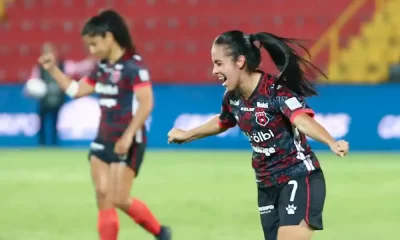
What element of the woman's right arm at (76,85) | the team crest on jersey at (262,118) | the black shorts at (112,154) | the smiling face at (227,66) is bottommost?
the black shorts at (112,154)

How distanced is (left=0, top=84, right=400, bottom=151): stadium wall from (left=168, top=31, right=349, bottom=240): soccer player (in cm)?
1072

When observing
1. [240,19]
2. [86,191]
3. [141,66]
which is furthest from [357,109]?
[141,66]

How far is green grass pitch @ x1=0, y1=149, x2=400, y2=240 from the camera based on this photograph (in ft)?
27.3

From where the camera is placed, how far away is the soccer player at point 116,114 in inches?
276

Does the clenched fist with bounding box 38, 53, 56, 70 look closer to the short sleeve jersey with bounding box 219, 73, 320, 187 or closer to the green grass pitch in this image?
the green grass pitch

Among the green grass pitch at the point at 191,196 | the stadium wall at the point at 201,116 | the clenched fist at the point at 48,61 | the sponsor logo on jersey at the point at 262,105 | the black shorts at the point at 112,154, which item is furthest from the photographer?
the stadium wall at the point at 201,116

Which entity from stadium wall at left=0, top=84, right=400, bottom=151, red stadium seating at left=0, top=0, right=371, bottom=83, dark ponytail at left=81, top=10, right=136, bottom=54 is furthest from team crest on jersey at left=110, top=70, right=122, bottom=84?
red stadium seating at left=0, top=0, right=371, bottom=83

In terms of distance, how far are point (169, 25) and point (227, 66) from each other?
15445mm

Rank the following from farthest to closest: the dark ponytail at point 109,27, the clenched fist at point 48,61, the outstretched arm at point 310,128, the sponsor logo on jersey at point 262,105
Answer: the clenched fist at point 48,61, the dark ponytail at point 109,27, the sponsor logo on jersey at point 262,105, the outstretched arm at point 310,128

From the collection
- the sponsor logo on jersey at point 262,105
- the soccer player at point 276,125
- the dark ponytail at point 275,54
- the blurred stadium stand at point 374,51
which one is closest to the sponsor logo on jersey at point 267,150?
the soccer player at point 276,125

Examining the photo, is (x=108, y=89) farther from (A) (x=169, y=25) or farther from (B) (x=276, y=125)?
(A) (x=169, y=25)

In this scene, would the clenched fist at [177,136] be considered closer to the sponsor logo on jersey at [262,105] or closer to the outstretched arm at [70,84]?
the sponsor logo on jersey at [262,105]

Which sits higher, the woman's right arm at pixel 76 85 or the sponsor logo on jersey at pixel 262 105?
the sponsor logo on jersey at pixel 262 105

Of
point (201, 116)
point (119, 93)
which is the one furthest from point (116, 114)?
point (201, 116)
